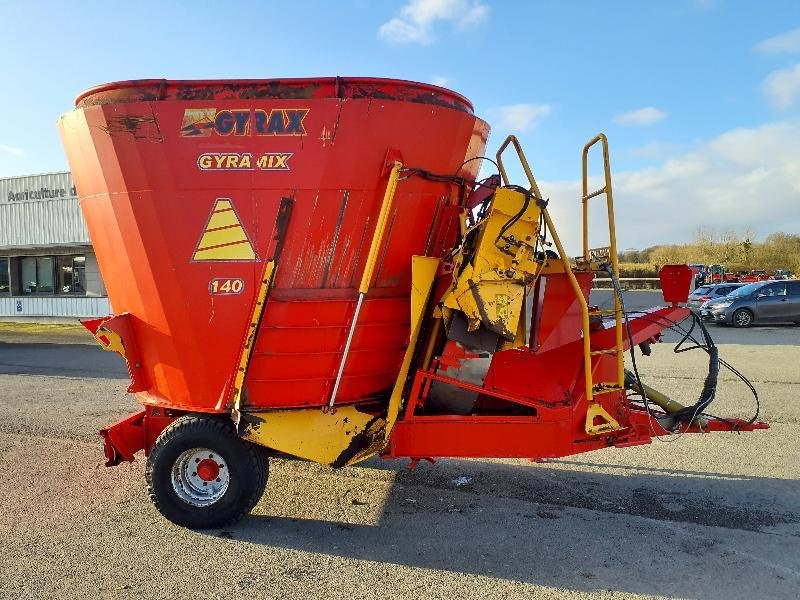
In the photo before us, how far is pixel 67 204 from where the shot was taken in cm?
2091

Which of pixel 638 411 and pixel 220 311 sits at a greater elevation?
pixel 220 311

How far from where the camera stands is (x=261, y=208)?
160 inches

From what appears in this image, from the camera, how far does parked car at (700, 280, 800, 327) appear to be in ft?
61.8

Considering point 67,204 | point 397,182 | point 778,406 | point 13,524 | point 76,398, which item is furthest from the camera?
point 67,204

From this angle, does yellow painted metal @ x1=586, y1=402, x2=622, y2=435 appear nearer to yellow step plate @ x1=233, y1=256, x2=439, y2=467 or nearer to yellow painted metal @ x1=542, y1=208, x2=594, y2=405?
yellow painted metal @ x1=542, y1=208, x2=594, y2=405

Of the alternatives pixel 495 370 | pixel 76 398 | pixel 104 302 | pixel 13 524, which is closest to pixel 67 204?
pixel 104 302

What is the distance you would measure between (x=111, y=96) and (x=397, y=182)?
1.97m

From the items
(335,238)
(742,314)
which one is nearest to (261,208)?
(335,238)

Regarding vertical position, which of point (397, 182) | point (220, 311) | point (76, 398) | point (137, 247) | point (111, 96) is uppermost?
point (111, 96)

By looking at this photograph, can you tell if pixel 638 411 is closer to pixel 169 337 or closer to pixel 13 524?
pixel 169 337

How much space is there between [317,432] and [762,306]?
739 inches

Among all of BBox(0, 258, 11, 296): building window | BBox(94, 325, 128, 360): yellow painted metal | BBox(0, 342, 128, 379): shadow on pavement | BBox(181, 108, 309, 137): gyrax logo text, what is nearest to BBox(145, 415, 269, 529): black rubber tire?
BBox(94, 325, 128, 360): yellow painted metal

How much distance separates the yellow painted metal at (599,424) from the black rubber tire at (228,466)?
233cm

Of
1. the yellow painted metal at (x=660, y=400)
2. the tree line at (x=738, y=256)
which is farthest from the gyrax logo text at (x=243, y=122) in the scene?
the tree line at (x=738, y=256)
